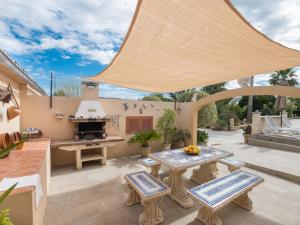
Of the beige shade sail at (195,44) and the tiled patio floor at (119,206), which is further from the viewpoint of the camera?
the tiled patio floor at (119,206)

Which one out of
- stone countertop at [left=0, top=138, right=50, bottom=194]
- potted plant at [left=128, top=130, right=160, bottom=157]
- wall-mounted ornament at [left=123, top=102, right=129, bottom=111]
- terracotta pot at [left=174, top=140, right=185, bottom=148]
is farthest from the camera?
terracotta pot at [left=174, top=140, right=185, bottom=148]

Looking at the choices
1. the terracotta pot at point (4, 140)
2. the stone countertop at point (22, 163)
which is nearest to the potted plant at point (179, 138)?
the stone countertop at point (22, 163)

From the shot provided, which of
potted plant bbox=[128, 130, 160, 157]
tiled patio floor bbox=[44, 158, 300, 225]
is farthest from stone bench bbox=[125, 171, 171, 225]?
potted plant bbox=[128, 130, 160, 157]

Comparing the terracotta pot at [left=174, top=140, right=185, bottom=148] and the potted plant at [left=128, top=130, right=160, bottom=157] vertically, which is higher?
the potted plant at [left=128, top=130, right=160, bottom=157]

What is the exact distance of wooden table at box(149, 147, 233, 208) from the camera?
338 centimetres

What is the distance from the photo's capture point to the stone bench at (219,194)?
8.16ft

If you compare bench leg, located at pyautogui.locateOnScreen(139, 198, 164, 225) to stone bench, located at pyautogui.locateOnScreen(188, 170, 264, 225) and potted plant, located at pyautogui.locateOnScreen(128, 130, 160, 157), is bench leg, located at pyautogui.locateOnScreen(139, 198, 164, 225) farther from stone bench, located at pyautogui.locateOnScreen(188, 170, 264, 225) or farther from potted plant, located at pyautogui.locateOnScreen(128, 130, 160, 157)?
potted plant, located at pyautogui.locateOnScreen(128, 130, 160, 157)

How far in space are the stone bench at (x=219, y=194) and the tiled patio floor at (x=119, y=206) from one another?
0.63ft

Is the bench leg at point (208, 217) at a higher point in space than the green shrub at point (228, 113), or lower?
lower

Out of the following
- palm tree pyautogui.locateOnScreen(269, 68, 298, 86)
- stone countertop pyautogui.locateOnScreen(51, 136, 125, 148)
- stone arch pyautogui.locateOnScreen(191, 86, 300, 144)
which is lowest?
stone countertop pyautogui.locateOnScreen(51, 136, 125, 148)

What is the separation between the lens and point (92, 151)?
5805 mm

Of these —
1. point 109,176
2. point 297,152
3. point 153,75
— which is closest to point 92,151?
point 109,176

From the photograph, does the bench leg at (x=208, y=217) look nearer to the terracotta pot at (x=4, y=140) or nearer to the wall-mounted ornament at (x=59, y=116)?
the terracotta pot at (x=4, y=140)

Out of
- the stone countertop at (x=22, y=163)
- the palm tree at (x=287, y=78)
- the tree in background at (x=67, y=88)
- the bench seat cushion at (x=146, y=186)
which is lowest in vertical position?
the bench seat cushion at (x=146, y=186)
